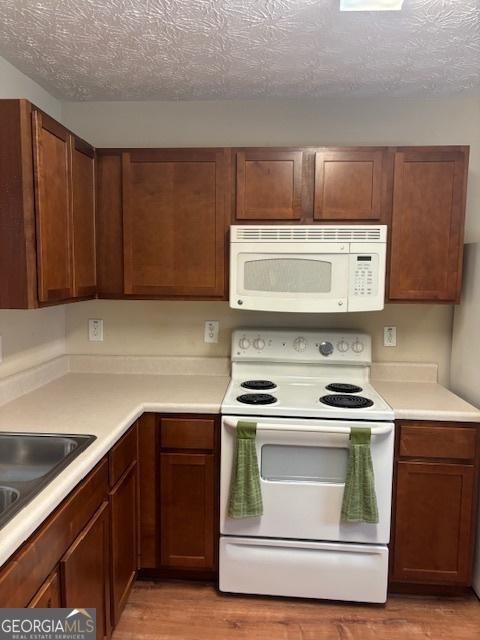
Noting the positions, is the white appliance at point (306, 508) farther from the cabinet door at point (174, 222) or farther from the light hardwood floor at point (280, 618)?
the cabinet door at point (174, 222)

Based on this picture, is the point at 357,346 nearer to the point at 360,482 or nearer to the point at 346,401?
the point at 346,401

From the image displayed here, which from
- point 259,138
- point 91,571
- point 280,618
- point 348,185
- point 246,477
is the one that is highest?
point 259,138

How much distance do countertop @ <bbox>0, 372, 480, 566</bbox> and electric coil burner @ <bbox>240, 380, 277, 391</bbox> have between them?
121 millimetres

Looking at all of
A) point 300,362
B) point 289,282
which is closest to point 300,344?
point 300,362

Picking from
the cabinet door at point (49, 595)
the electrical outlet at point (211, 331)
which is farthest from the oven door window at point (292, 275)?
the cabinet door at point (49, 595)

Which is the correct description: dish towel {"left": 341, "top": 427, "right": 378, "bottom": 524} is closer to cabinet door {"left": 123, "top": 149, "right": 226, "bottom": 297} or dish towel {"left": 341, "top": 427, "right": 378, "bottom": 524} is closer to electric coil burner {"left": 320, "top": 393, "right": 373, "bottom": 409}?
electric coil burner {"left": 320, "top": 393, "right": 373, "bottom": 409}

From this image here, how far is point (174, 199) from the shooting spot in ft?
7.18

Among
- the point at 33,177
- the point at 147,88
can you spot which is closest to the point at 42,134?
the point at 33,177

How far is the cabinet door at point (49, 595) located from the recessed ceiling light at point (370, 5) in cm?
199

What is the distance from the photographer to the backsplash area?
2.47m

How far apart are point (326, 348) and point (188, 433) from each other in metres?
0.87

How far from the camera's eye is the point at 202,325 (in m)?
2.55

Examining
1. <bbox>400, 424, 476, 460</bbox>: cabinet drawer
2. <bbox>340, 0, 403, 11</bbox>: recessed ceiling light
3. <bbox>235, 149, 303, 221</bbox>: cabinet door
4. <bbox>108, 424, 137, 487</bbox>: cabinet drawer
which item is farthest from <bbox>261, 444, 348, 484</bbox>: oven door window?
<bbox>340, 0, 403, 11</bbox>: recessed ceiling light

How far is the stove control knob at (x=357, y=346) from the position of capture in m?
2.36
